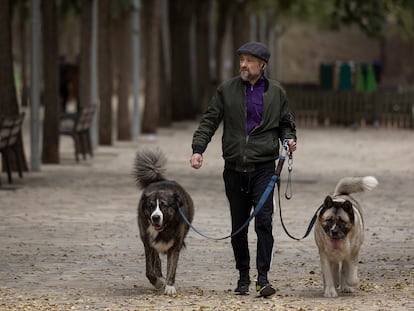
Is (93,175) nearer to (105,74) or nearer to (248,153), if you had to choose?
(105,74)

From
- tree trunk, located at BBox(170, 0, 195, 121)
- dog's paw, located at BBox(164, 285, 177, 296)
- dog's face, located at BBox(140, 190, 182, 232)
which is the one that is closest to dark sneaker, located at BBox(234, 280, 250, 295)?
dog's paw, located at BBox(164, 285, 177, 296)

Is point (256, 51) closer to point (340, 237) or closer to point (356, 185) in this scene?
point (356, 185)

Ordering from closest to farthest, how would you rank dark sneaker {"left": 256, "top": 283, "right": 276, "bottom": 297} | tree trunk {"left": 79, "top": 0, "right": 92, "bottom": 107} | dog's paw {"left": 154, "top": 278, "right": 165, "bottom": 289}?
dark sneaker {"left": 256, "top": 283, "right": 276, "bottom": 297}, dog's paw {"left": 154, "top": 278, "right": 165, "bottom": 289}, tree trunk {"left": 79, "top": 0, "right": 92, "bottom": 107}

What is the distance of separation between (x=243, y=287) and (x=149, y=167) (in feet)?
4.64

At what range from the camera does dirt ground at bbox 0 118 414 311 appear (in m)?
11.1

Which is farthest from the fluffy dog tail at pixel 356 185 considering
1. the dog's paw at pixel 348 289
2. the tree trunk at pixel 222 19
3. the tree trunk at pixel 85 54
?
the tree trunk at pixel 222 19

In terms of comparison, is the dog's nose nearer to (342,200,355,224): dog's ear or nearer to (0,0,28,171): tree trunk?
(342,200,355,224): dog's ear

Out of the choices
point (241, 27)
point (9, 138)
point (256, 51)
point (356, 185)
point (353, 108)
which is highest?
point (256, 51)

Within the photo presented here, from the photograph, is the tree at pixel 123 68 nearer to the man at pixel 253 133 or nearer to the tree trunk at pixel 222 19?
the tree trunk at pixel 222 19

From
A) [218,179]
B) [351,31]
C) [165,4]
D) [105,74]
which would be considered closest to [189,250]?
[218,179]

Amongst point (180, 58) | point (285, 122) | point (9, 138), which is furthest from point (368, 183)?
point (180, 58)

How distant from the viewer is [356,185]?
11.5m

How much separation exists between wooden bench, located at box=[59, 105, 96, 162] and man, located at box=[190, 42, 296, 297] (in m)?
16.4

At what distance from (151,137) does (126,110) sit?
144 cm
